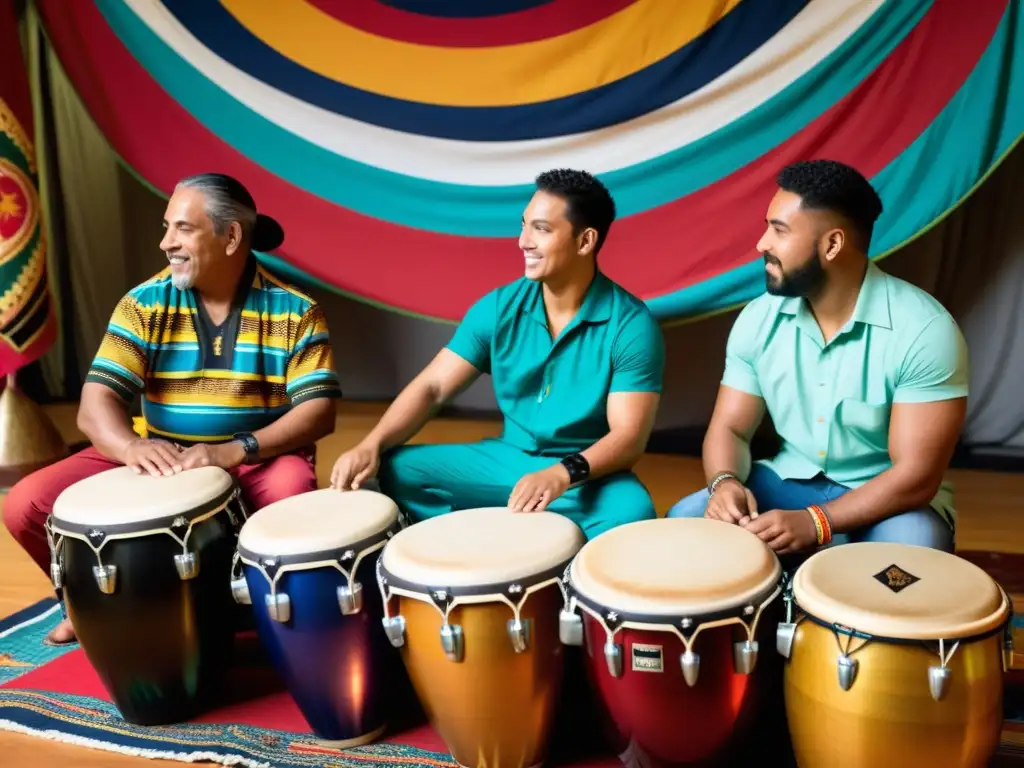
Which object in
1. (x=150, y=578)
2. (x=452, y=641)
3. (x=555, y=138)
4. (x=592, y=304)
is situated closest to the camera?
(x=452, y=641)

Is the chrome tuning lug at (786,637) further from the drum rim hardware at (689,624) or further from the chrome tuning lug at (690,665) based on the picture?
the chrome tuning lug at (690,665)

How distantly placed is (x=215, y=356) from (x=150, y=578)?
26.1 inches

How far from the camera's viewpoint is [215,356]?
2.32m

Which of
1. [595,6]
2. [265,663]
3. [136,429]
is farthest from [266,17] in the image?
Answer: [265,663]

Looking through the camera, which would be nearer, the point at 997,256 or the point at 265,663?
the point at 265,663

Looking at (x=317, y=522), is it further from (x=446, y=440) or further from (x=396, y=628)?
(x=446, y=440)

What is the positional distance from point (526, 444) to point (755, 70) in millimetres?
1407

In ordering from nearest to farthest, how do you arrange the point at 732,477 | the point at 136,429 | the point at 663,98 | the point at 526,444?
the point at 732,477 → the point at 526,444 → the point at 136,429 → the point at 663,98

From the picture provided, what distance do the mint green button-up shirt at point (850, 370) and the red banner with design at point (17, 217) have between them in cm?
254

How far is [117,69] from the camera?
3383 millimetres

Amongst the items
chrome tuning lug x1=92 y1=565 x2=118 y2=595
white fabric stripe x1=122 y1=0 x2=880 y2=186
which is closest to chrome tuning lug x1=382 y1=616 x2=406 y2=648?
chrome tuning lug x1=92 y1=565 x2=118 y2=595

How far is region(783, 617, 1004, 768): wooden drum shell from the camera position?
4.54ft

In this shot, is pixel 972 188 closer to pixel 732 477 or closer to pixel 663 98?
pixel 663 98

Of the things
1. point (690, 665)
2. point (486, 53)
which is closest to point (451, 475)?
point (690, 665)
